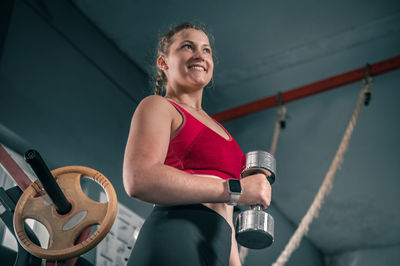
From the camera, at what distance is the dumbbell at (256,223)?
900mm

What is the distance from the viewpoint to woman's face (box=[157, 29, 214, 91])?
1.17 meters

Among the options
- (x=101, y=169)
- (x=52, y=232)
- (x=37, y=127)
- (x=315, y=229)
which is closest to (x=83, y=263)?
(x=52, y=232)

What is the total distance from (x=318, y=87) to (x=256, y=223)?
2881 millimetres

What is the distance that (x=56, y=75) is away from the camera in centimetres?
284

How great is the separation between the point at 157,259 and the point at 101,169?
2142 mm

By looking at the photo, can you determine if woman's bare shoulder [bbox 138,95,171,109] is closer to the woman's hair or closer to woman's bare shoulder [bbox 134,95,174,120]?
woman's bare shoulder [bbox 134,95,174,120]

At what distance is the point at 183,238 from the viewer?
2.82ft

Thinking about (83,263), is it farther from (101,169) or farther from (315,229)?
(315,229)

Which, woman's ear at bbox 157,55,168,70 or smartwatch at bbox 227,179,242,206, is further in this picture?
woman's ear at bbox 157,55,168,70

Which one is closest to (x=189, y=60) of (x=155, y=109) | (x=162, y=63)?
(x=162, y=63)

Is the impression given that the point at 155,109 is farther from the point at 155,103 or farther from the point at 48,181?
the point at 48,181

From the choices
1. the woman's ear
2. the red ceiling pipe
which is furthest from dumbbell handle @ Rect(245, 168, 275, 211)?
the red ceiling pipe

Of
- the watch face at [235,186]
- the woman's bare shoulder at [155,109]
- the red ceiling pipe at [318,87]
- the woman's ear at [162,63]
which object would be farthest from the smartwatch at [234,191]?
the red ceiling pipe at [318,87]

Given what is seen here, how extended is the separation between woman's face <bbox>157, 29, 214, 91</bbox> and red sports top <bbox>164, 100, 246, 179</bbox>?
166mm
